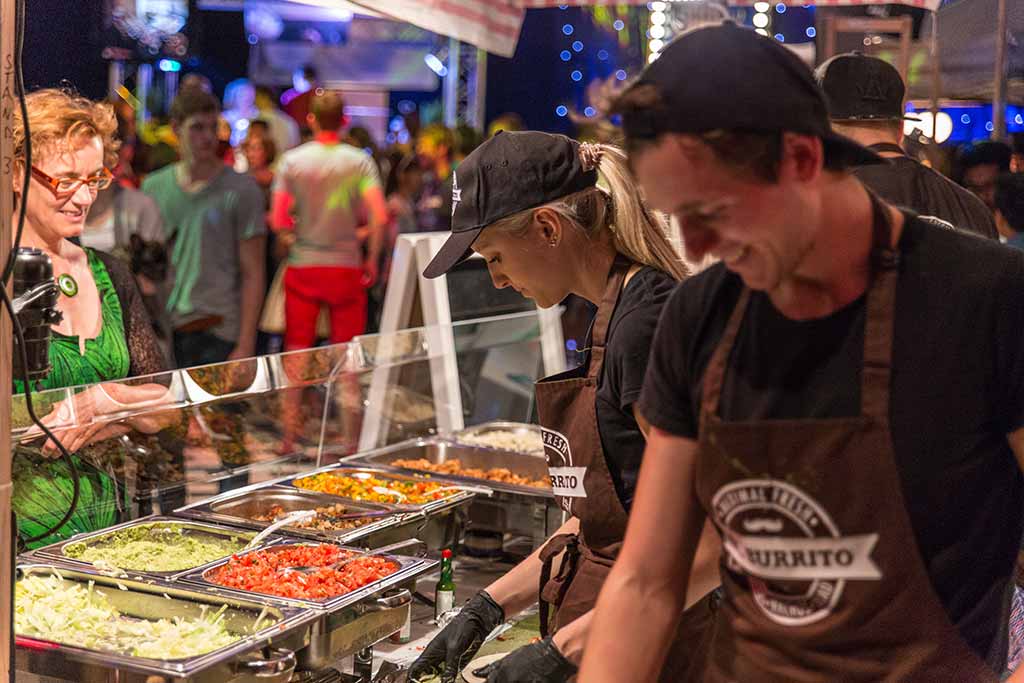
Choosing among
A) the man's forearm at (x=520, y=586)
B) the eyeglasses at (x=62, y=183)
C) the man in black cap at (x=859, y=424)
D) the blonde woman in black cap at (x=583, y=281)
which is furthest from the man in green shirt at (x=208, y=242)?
the man in black cap at (x=859, y=424)

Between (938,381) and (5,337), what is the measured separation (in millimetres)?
1305

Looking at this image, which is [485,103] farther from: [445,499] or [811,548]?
[811,548]

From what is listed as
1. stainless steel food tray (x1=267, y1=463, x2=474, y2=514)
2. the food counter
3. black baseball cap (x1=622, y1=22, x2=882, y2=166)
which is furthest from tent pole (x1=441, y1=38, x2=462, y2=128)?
black baseball cap (x1=622, y1=22, x2=882, y2=166)

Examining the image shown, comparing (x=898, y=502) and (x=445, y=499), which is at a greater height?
(x=898, y=502)

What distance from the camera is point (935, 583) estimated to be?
1.44 metres

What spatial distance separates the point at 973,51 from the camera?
4.66m

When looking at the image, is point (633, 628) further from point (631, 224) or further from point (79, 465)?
point (79, 465)

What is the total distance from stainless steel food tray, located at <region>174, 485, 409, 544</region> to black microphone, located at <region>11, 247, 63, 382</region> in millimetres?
1248

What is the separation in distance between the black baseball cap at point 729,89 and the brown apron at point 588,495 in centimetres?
94

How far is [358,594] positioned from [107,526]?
0.93 meters

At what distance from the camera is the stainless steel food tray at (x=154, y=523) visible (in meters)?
2.79

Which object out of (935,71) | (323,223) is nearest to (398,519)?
(935,71)

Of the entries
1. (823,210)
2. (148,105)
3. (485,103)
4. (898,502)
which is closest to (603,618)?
(898,502)

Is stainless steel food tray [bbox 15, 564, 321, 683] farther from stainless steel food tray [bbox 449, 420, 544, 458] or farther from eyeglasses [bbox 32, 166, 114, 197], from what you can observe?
stainless steel food tray [bbox 449, 420, 544, 458]
